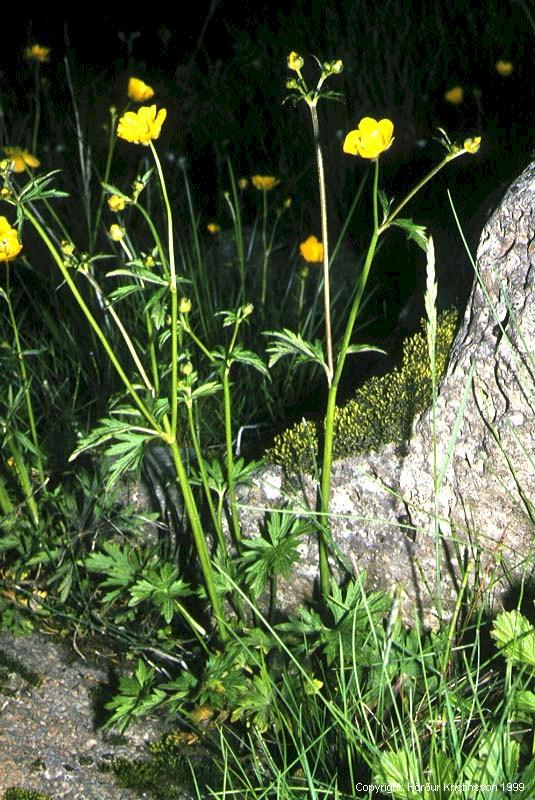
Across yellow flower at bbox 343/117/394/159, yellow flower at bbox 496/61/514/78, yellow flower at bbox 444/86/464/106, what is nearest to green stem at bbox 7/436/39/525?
yellow flower at bbox 343/117/394/159

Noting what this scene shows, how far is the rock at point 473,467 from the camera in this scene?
1.97 metres

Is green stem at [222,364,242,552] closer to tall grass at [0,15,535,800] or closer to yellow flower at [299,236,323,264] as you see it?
tall grass at [0,15,535,800]

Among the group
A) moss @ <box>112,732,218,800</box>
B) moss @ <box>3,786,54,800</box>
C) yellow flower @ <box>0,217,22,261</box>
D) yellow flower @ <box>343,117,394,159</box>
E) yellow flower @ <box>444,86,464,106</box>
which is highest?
yellow flower @ <box>343,117,394,159</box>

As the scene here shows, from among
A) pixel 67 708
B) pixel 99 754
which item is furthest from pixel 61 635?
pixel 99 754

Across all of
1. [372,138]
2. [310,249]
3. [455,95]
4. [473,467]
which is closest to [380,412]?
[473,467]

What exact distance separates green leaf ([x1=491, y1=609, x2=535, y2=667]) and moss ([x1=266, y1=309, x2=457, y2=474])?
1.57 feet

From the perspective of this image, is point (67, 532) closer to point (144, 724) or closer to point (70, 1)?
point (144, 724)

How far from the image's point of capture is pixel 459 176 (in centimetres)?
359

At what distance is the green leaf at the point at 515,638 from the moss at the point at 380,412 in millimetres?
479

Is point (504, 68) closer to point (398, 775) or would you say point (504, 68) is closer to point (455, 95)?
point (455, 95)

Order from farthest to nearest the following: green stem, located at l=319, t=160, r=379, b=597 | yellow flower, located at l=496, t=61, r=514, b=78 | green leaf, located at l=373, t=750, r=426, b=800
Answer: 1. yellow flower, located at l=496, t=61, r=514, b=78
2. green stem, located at l=319, t=160, r=379, b=597
3. green leaf, located at l=373, t=750, r=426, b=800

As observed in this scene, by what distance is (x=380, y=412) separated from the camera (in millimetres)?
2197

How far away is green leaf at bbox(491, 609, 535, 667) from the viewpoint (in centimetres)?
174

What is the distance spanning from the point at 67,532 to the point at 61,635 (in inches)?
9.8
